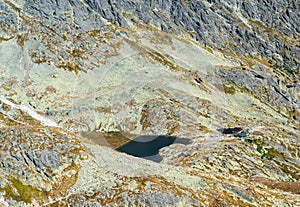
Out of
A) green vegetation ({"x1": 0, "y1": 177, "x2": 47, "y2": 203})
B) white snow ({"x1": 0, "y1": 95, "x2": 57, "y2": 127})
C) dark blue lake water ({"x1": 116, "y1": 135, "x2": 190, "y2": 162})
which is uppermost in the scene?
green vegetation ({"x1": 0, "y1": 177, "x2": 47, "y2": 203})

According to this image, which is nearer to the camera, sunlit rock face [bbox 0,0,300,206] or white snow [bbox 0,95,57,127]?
sunlit rock face [bbox 0,0,300,206]

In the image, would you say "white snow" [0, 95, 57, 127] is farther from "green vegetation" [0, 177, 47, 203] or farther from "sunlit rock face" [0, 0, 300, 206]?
"green vegetation" [0, 177, 47, 203]

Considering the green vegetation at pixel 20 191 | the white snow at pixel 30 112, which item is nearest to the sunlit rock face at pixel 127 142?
the green vegetation at pixel 20 191

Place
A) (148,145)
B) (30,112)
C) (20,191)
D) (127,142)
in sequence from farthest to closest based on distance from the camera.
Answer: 1. (30,112)
2. (127,142)
3. (148,145)
4. (20,191)

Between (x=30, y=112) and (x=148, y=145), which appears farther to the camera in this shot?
(x=30, y=112)

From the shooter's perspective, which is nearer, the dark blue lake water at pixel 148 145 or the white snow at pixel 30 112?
the dark blue lake water at pixel 148 145

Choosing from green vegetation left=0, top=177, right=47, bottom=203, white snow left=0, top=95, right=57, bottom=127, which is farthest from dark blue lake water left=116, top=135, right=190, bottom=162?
green vegetation left=0, top=177, right=47, bottom=203

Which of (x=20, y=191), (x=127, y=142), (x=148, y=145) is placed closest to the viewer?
(x=20, y=191)

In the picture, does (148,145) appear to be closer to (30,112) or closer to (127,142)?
(127,142)

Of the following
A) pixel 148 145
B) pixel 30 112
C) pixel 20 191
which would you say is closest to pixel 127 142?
pixel 148 145

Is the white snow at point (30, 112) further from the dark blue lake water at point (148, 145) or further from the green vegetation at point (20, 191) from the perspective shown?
the green vegetation at point (20, 191)

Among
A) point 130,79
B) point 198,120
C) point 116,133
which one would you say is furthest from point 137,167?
point 130,79

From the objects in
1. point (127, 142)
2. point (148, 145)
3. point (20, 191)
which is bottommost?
point (127, 142)
